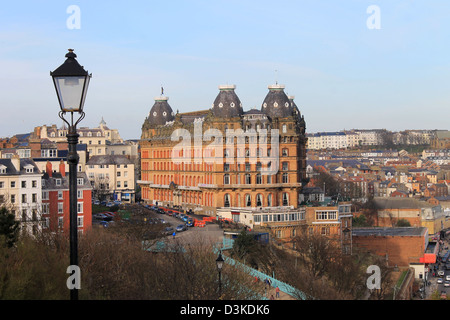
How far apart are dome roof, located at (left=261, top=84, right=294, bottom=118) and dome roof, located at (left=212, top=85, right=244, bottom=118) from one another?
331 centimetres

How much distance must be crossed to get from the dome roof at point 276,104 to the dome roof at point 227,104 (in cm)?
331

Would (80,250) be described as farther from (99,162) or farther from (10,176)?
(99,162)

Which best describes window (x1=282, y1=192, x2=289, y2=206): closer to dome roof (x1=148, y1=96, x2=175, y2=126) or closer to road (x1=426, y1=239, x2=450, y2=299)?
road (x1=426, y1=239, x2=450, y2=299)

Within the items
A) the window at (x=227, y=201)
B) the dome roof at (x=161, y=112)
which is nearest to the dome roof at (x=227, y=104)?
the window at (x=227, y=201)

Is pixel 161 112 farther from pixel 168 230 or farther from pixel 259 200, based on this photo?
pixel 168 230

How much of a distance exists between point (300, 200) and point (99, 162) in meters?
41.0

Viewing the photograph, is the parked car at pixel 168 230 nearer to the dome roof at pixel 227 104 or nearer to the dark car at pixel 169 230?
the dark car at pixel 169 230

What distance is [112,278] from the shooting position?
29141mm

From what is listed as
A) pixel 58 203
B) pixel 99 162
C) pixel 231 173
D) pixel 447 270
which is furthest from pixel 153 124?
pixel 447 270

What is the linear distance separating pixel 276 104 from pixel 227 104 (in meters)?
6.01

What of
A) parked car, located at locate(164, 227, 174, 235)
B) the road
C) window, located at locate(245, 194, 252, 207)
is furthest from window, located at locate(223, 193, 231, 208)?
the road

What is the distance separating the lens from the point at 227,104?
8338cm

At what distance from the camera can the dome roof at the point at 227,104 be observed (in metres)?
83.2

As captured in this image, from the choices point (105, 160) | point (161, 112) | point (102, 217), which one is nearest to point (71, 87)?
point (102, 217)
